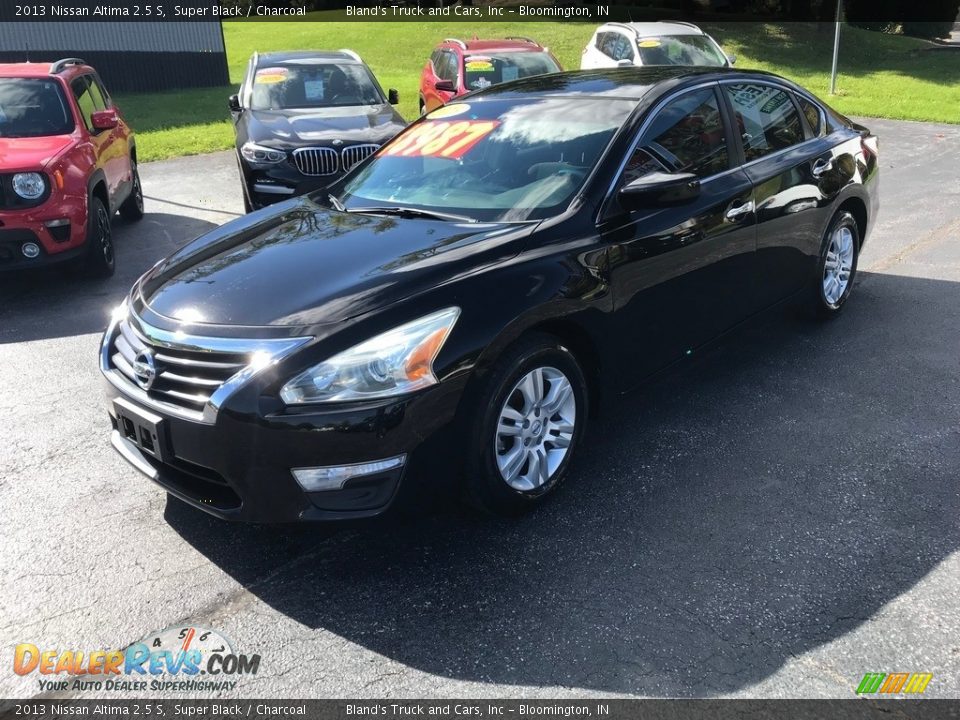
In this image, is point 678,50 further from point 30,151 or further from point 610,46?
point 30,151

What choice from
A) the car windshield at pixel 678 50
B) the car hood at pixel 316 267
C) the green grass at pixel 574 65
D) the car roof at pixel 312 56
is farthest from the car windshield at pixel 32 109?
the car windshield at pixel 678 50

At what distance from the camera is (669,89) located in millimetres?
4156

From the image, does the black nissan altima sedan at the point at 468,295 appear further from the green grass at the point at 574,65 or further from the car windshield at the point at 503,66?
the green grass at the point at 574,65

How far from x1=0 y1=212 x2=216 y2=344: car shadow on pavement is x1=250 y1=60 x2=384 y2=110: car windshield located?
167 centimetres

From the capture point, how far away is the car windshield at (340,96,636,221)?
3730 mm

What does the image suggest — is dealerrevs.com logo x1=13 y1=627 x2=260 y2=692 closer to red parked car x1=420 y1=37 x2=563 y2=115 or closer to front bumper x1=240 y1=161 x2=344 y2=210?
front bumper x1=240 y1=161 x2=344 y2=210

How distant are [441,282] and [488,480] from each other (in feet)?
2.51

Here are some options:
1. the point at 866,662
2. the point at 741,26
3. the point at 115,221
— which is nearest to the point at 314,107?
the point at 115,221

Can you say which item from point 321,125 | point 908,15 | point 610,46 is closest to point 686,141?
point 321,125

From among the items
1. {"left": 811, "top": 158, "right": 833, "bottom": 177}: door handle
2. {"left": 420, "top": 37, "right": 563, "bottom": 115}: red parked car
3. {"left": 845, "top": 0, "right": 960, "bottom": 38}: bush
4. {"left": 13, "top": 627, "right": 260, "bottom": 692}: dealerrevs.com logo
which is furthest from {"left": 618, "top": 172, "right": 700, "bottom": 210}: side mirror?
{"left": 845, "top": 0, "right": 960, "bottom": 38}: bush

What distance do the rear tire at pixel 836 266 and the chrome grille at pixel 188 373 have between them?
380 cm

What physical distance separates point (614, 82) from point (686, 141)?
0.54 metres

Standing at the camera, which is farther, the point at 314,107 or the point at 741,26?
the point at 741,26

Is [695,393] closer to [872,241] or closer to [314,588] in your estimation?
[314,588]
